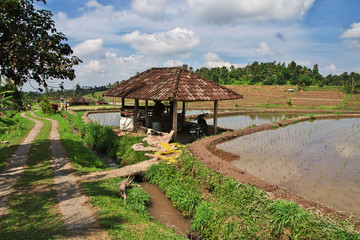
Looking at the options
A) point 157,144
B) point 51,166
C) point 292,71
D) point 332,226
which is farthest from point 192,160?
point 292,71

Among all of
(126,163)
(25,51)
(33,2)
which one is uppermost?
(33,2)

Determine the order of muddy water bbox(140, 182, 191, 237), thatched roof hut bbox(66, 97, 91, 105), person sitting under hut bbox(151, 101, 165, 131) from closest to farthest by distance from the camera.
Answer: muddy water bbox(140, 182, 191, 237), person sitting under hut bbox(151, 101, 165, 131), thatched roof hut bbox(66, 97, 91, 105)

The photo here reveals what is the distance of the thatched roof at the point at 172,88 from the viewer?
8930 millimetres

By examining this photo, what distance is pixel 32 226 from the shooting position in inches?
142

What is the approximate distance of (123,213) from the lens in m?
4.21

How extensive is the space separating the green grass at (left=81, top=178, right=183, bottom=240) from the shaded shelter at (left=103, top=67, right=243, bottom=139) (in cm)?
393

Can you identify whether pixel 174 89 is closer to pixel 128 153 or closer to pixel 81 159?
pixel 128 153

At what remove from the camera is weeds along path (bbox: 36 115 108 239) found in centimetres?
345

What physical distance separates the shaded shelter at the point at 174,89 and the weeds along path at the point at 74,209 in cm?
409

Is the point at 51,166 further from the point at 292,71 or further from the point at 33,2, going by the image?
the point at 292,71

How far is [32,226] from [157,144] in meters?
5.15

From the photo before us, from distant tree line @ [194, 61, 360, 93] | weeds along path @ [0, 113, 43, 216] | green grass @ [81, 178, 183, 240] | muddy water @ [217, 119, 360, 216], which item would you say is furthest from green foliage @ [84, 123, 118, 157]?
distant tree line @ [194, 61, 360, 93]

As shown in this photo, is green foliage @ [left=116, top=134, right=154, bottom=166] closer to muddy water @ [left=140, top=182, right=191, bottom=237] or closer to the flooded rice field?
muddy water @ [left=140, top=182, right=191, bottom=237]

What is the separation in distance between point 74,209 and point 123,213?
90cm
